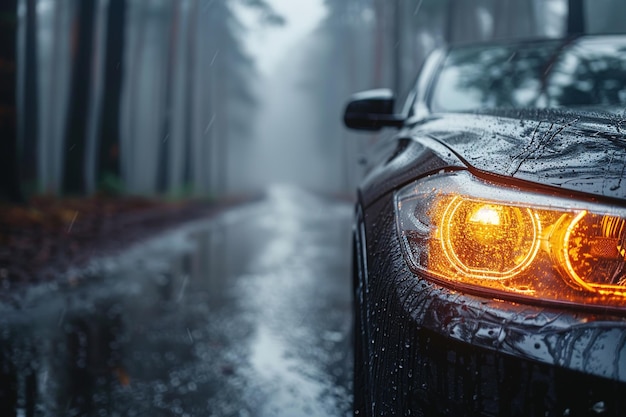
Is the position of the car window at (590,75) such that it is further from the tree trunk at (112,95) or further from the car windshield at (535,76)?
the tree trunk at (112,95)

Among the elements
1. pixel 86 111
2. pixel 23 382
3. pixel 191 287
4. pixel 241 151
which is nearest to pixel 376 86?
pixel 86 111

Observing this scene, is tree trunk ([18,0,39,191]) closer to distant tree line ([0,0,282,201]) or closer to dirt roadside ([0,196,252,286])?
distant tree line ([0,0,282,201])

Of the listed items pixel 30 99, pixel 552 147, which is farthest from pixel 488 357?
pixel 30 99

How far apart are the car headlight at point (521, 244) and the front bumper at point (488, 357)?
0.15ft

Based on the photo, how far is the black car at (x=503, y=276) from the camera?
116 centimetres

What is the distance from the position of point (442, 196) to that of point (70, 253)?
267 inches

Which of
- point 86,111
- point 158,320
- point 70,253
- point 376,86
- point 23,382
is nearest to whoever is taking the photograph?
point 23,382

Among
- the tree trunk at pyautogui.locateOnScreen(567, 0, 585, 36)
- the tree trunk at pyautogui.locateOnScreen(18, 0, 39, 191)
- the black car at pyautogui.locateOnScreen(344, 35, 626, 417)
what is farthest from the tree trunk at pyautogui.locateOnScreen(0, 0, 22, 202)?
the tree trunk at pyautogui.locateOnScreen(18, 0, 39, 191)

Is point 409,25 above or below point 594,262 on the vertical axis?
above

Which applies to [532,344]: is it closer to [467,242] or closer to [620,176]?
[467,242]

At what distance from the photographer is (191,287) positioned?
612 centimetres

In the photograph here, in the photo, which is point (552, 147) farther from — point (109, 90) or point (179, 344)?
point (109, 90)

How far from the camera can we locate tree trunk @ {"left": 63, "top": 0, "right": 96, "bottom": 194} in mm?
13338

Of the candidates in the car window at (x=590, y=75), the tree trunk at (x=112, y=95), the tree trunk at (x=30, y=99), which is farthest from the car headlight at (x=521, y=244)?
the tree trunk at (x=30, y=99)
